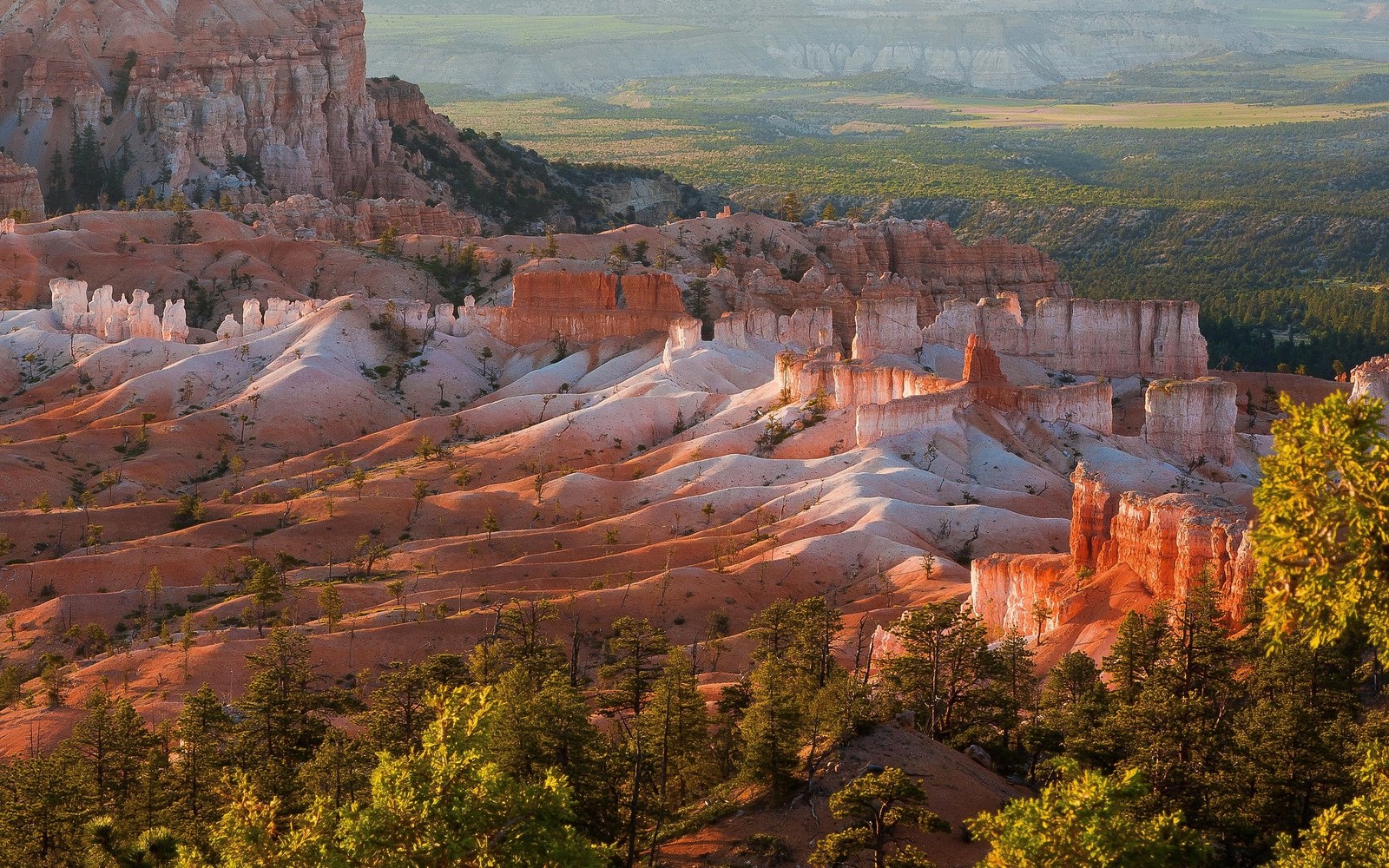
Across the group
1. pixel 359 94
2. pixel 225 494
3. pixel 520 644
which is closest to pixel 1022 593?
pixel 520 644

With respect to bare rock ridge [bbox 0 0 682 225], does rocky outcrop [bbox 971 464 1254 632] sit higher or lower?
lower

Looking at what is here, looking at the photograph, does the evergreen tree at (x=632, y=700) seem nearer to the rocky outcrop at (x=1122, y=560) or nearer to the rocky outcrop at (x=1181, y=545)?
the rocky outcrop at (x=1122, y=560)

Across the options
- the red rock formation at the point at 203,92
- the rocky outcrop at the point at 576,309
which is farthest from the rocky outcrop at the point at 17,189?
the rocky outcrop at the point at 576,309

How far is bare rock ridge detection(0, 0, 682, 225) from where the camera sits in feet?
519

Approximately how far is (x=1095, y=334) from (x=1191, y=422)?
68.5 feet

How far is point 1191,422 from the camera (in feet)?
307

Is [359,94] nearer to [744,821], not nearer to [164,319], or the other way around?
[164,319]

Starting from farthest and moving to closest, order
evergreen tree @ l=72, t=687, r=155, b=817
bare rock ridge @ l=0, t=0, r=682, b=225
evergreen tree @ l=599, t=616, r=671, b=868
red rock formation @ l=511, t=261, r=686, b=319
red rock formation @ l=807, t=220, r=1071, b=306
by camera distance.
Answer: bare rock ridge @ l=0, t=0, r=682, b=225 < red rock formation @ l=807, t=220, r=1071, b=306 < red rock formation @ l=511, t=261, r=686, b=319 < evergreen tree @ l=72, t=687, r=155, b=817 < evergreen tree @ l=599, t=616, r=671, b=868

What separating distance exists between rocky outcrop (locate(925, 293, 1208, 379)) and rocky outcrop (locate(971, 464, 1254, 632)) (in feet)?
164

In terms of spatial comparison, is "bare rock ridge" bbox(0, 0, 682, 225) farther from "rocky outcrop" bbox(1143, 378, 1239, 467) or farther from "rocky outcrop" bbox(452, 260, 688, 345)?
"rocky outcrop" bbox(1143, 378, 1239, 467)

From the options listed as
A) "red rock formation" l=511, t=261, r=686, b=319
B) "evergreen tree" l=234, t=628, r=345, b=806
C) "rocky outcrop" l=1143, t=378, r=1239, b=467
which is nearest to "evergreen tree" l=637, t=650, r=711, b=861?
"evergreen tree" l=234, t=628, r=345, b=806

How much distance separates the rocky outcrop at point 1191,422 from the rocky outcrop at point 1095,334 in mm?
18797

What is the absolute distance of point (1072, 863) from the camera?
28562mm

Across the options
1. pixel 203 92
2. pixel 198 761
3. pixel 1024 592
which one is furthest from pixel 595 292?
pixel 198 761
